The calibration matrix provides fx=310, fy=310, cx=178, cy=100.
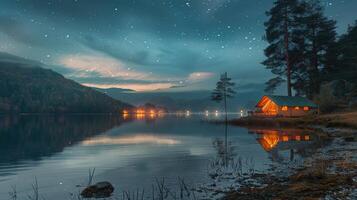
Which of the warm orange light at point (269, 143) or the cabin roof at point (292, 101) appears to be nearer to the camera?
the warm orange light at point (269, 143)

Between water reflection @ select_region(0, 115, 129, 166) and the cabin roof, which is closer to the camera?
water reflection @ select_region(0, 115, 129, 166)

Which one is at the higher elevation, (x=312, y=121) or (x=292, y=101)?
(x=292, y=101)

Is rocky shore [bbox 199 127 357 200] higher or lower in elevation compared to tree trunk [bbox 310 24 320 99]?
lower

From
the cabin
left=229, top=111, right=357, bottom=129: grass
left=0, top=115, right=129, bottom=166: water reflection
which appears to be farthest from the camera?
the cabin

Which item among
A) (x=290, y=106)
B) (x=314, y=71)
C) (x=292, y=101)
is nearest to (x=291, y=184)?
(x=290, y=106)

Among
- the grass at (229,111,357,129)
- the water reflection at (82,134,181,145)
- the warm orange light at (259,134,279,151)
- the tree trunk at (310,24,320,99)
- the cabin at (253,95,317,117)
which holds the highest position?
the tree trunk at (310,24,320,99)

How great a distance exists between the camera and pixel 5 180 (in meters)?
19.4

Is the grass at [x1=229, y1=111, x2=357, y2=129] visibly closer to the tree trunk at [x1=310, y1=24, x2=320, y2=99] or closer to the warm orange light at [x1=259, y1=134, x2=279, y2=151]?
the warm orange light at [x1=259, y1=134, x2=279, y2=151]

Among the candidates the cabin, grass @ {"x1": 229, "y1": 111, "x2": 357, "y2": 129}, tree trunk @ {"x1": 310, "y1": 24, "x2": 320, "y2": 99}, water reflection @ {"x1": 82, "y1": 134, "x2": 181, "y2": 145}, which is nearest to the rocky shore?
water reflection @ {"x1": 82, "y1": 134, "x2": 181, "y2": 145}

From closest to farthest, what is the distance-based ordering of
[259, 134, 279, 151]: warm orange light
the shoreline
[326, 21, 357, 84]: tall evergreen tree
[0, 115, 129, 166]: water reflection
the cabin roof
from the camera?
1. the shoreline
2. [259, 134, 279, 151]: warm orange light
3. [0, 115, 129, 166]: water reflection
4. [326, 21, 357, 84]: tall evergreen tree
5. the cabin roof

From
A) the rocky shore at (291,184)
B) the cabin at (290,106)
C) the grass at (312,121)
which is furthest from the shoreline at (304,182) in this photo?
the cabin at (290,106)

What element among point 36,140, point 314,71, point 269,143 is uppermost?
point 314,71

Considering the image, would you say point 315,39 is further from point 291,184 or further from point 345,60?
point 291,184

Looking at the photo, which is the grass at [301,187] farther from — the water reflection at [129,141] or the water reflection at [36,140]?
the water reflection at [129,141]
